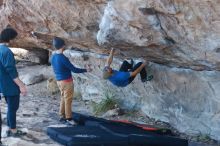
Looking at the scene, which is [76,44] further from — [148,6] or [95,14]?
[148,6]

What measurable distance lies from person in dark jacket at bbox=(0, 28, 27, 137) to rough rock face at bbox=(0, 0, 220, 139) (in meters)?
1.62

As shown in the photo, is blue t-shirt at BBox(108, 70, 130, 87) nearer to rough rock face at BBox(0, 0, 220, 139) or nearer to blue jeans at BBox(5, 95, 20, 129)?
rough rock face at BBox(0, 0, 220, 139)

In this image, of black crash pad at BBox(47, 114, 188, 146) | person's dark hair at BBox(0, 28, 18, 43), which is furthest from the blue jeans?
person's dark hair at BBox(0, 28, 18, 43)

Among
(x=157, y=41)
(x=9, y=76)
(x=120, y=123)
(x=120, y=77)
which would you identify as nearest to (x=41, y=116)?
(x=120, y=77)

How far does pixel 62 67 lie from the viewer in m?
8.72

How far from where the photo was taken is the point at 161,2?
6961 mm

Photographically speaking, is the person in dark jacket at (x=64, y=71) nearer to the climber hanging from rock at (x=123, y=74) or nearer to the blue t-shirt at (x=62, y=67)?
the blue t-shirt at (x=62, y=67)

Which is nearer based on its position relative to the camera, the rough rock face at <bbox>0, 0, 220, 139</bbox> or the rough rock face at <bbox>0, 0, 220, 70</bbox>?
the rough rock face at <bbox>0, 0, 220, 70</bbox>

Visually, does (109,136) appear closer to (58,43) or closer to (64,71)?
(64,71)

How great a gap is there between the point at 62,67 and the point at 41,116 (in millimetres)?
1507

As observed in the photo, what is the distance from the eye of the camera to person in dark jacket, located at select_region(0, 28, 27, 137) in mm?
7234

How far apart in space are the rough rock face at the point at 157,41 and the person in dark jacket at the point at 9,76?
1617 mm

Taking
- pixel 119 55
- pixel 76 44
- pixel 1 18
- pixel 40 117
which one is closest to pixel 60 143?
pixel 40 117

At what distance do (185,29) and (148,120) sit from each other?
2.81 meters
